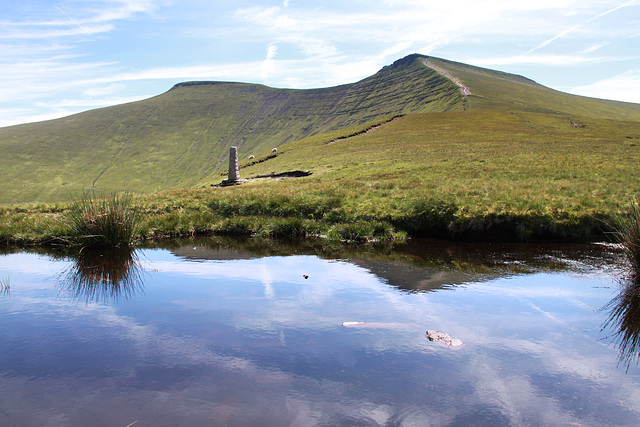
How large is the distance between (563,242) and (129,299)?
17.0 m

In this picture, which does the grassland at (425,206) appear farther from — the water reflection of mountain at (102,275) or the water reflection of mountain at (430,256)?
the water reflection of mountain at (102,275)

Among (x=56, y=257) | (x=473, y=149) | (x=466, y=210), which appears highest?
(x=473, y=149)

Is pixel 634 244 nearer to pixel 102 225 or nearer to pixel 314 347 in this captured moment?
pixel 314 347

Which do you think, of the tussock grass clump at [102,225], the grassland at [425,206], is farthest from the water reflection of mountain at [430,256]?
the tussock grass clump at [102,225]

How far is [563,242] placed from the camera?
1750 cm

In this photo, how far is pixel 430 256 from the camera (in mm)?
15477

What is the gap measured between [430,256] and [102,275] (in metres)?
11.4

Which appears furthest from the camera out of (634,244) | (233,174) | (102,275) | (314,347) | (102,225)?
(233,174)

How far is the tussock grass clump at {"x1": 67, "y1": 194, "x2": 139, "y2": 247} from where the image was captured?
15.9 metres

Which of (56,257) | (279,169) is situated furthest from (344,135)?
(56,257)

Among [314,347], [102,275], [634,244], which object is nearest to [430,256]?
[634,244]

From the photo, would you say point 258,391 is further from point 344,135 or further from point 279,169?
point 344,135

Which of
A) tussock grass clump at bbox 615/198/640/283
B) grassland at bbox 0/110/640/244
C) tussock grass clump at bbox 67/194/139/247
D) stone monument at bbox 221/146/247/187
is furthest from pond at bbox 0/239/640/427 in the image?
stone monument at bbox 221/146/247/187

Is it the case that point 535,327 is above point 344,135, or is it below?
below
